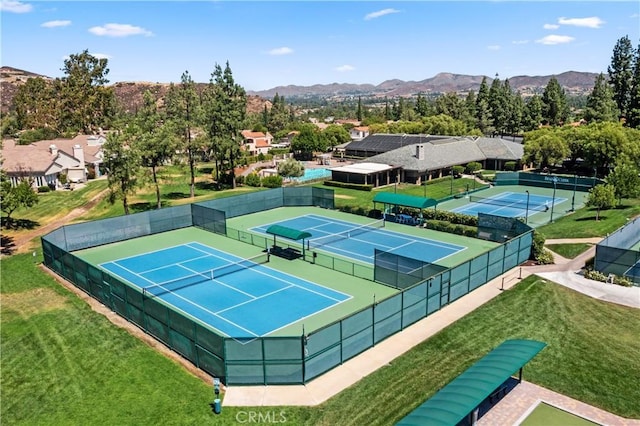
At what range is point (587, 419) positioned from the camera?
1577 centimetres

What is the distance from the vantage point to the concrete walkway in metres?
17.7

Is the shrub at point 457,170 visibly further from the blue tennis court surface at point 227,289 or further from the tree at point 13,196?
the tree at point 13,196

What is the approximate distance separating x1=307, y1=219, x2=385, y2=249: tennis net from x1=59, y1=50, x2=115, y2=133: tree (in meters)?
84.8

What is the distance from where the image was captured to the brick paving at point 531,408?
15.6m

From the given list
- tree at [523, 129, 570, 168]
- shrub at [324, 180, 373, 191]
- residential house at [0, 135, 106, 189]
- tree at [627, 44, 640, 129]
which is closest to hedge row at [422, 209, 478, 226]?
shrub at [324, 180, 373, 191]

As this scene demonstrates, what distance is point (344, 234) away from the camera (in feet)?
132

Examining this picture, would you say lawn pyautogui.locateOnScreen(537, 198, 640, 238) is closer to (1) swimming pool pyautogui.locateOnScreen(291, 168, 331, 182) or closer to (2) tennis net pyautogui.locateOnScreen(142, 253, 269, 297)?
(2) tennis net pyautogui.locateOnScreen(142, 253, 269, 297)

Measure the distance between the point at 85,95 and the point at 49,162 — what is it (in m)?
50.9

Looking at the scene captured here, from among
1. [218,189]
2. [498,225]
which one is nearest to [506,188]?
[498,225]

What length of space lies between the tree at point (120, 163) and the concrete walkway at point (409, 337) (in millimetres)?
31062

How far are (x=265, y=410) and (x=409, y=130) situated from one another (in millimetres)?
83679

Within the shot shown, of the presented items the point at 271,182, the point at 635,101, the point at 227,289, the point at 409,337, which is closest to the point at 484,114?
the point at 635,101

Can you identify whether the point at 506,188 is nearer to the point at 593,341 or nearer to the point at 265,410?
the point at 593,341

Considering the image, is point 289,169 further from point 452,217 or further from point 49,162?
point 49,162
